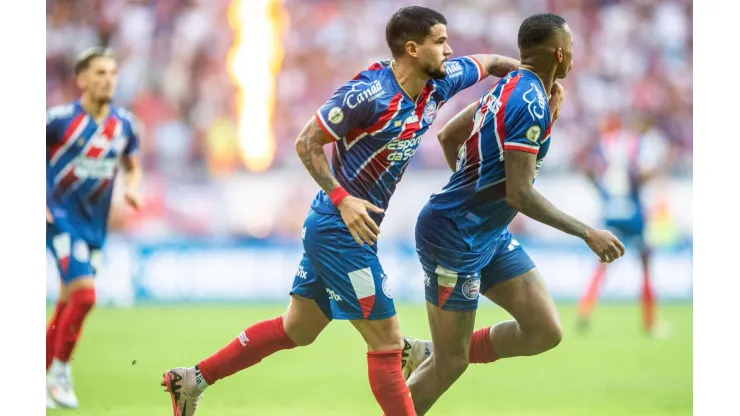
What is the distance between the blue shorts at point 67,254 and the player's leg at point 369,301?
2186 millimetres

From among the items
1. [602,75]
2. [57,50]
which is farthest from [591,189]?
[57,50]

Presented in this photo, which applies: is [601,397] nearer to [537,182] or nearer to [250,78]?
[537,182]

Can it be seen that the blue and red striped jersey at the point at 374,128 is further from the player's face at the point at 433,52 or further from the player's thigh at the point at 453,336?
the player's thigh at the point at 453,336

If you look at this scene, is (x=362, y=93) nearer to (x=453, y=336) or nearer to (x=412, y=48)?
(x=412, y=48)

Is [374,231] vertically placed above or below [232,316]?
above

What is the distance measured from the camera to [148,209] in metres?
10.1

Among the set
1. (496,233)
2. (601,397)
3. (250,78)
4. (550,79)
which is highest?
(250,78)

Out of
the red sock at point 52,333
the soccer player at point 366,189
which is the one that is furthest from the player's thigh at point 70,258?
the soccer player at point 366,189

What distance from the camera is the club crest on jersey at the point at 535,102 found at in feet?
12.8

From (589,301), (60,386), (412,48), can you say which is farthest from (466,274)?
(589,301)

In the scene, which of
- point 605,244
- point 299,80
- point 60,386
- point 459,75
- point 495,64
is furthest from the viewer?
point 299,80

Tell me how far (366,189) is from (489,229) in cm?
58

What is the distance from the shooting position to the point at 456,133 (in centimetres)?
439

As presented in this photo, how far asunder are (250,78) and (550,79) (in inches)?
265
